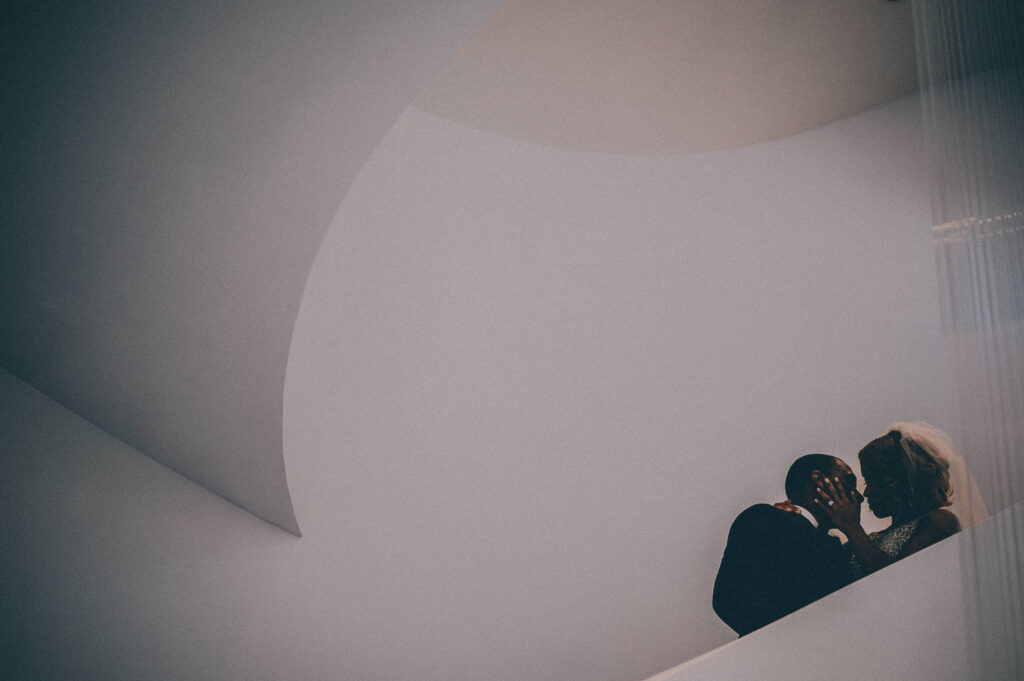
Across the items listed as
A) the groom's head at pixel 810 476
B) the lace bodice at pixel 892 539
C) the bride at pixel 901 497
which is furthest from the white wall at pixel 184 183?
the lace bodice at pixel 892 539

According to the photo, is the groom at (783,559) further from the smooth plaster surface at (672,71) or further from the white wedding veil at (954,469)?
the smooth plaster surface at (672,71)

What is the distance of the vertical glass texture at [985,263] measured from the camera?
2.28 metres

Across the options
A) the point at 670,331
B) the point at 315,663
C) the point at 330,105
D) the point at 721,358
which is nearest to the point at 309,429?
the point at 315,663

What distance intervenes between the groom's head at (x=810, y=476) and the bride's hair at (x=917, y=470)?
0.66 feet

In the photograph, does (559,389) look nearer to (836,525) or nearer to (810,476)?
(810,476)

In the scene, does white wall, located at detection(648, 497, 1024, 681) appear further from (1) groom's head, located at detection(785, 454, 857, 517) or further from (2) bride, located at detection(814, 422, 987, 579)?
(1) groom's head, located at detection(785, 454, 857, 517)

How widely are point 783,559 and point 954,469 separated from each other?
0.91m

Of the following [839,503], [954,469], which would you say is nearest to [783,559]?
[839,503]

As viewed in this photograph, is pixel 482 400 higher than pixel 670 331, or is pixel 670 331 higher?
pixel 670 331

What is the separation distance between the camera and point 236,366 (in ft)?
12.8

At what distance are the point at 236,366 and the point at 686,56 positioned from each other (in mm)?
4607

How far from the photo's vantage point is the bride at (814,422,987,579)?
2668 millimetres

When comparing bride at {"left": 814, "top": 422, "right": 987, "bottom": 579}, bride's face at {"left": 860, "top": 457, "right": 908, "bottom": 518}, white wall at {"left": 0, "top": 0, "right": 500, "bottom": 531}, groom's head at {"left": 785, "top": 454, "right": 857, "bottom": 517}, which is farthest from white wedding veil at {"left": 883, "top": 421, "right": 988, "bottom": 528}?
white wall at {"left": 0, "top": 0, "right": 500, "bottom": 531}

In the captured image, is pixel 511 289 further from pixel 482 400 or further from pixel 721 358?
pixel 721 358
